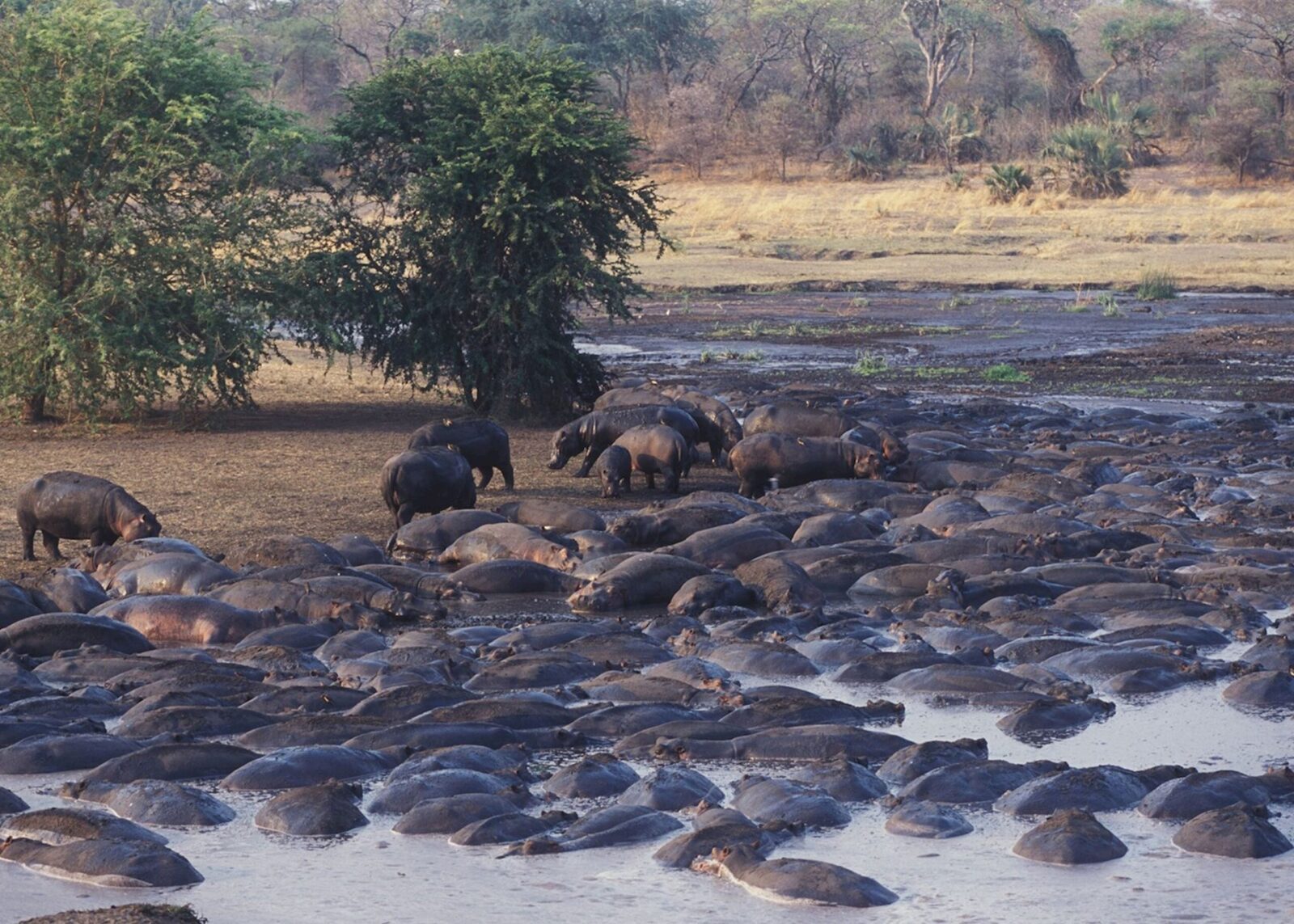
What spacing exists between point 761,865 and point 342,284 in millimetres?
12479

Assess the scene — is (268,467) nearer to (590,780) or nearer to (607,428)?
(607,428)

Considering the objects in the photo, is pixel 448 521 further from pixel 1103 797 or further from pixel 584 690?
pixel 1103 797

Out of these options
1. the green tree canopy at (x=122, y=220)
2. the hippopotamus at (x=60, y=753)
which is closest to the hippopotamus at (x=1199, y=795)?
the hippopotamus at (x=60, y=753)

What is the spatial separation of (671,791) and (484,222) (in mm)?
11370

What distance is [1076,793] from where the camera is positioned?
6965 millimetres

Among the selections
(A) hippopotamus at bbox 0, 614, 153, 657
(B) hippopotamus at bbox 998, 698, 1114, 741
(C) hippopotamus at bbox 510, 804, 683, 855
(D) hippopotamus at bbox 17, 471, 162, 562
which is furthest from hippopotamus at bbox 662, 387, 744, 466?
(C) hippopotamus at bbox 510, 804, 683, 855

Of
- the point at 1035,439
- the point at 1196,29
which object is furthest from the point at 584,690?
the point at 1196,29

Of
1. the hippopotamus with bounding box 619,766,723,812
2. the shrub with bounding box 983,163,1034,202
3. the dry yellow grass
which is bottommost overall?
the hippopotamus with bounding box 619,766,723,812

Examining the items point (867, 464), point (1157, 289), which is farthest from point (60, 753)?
point (1157, 289)

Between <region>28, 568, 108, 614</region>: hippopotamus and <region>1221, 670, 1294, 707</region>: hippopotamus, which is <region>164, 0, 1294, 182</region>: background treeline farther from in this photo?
<region>28, 568, 108, 614</region>: hippopotamus

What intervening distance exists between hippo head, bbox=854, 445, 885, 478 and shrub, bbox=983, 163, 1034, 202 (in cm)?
2895

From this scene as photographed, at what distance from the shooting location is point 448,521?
1198cm

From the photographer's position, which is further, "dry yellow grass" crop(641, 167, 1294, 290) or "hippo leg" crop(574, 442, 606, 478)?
"dry yellow grass" crop(641, 167, 1294, 290)

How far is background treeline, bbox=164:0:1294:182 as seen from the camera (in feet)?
159
